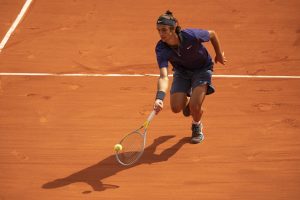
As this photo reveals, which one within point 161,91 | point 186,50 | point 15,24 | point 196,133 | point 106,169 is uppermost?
point 186,50

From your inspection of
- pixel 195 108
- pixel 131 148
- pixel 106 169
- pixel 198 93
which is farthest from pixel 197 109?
pixel 106 169

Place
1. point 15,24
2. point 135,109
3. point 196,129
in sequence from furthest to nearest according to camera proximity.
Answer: point 15,24 → point 135,109 → point 196,129

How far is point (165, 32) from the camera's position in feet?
22.4

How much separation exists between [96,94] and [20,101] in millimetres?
1033

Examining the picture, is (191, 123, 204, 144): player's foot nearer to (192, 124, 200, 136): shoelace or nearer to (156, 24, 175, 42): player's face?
(192, 124, 200, 136): shoelace

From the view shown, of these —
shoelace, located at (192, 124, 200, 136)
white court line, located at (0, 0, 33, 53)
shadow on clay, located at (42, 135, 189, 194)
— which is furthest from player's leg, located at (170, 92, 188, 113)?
white court line, located at (0, 0, 33, 53)

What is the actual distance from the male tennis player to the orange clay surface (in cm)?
51

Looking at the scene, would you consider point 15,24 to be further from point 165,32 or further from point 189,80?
point 165,32

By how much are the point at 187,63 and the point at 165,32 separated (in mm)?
696

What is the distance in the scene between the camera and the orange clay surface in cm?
692

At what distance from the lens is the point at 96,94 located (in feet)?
29.0

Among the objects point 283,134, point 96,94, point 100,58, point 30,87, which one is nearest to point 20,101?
point 30,87

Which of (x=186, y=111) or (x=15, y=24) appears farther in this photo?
(x=15, y=24)

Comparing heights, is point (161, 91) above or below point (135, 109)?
above
